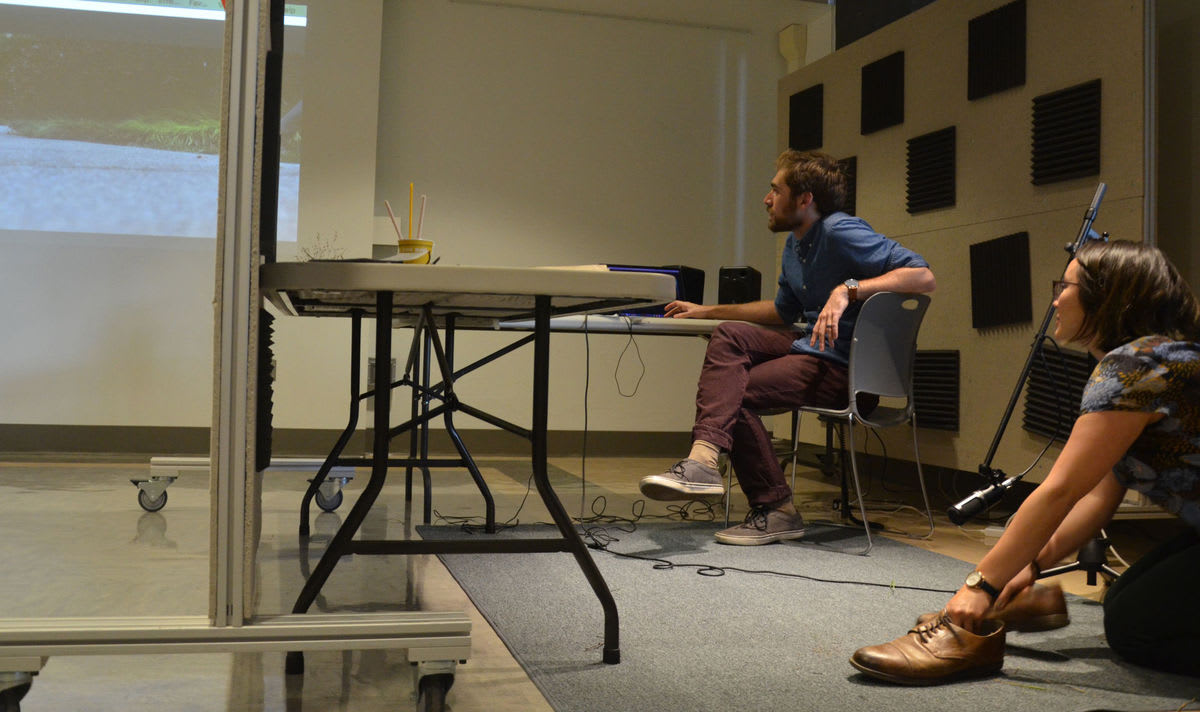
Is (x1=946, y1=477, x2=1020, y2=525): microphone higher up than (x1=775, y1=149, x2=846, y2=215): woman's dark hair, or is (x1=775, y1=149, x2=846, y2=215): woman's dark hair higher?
(x1=775, y1=149, x2=846, y2=215): woman's dark hair

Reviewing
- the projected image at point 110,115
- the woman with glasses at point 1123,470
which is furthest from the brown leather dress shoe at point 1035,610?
the projected image at point 110,115

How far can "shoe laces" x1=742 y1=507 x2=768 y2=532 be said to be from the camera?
2.91 m

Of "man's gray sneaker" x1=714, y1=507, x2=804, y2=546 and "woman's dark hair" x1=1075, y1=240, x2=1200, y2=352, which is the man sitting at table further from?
"woman's dark hair" x1=1075, y1=240, x2=1200, y2=352

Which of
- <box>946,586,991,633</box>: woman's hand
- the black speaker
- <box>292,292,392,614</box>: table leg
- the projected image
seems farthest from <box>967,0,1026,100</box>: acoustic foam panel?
the projected image

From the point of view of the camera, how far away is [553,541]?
65.9 inches

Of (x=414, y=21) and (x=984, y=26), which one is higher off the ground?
(x=414, y=21)

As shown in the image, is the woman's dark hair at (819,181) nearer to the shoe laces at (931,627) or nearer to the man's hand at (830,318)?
the man's hand at (830,318)

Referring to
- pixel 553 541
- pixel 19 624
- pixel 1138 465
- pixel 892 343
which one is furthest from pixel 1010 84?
pixel 19 624

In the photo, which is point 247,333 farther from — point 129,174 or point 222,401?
point 129,174

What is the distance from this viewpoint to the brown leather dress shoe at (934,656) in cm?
155

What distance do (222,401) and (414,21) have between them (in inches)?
188

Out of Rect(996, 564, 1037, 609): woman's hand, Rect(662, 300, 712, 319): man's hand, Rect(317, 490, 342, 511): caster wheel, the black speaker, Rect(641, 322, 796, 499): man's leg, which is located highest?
the black speaker

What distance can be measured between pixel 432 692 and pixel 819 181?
85.7 inches

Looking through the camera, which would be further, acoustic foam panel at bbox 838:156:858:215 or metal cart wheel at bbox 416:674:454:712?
acoustic foam panel at bbox 838:156:858:215
